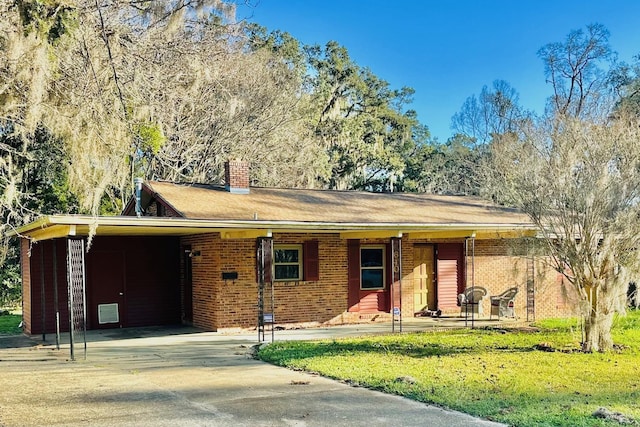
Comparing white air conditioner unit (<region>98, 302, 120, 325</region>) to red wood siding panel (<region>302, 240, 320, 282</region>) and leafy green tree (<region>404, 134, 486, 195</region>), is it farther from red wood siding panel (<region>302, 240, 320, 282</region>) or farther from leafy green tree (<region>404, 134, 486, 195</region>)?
leafy green tree (<region>404, 134, 486, 195</region>)

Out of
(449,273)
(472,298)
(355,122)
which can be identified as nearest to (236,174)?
(449,273)

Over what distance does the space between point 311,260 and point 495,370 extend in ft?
21.3

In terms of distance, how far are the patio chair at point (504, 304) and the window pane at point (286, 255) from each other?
5134 millimetres

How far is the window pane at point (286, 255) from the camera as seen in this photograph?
46.7ft

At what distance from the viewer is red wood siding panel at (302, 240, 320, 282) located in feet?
47.2

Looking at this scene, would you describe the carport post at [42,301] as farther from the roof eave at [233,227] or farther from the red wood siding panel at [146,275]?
the red wood siding panel at [146,275]

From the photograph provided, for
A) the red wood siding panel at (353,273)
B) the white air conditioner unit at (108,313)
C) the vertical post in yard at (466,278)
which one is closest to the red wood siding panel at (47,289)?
the white air conditioner unit at (108,313)

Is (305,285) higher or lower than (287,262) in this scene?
lower

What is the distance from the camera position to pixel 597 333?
10383 millimetres

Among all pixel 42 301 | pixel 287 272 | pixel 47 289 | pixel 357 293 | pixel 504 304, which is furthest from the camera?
pixel 504 304

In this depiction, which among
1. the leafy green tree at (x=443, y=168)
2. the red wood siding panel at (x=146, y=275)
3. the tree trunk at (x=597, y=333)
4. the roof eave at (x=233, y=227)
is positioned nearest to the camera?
the roof eave at (x=233, y=227)

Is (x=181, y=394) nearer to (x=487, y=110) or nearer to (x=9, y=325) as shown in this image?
(x=9, y=325)

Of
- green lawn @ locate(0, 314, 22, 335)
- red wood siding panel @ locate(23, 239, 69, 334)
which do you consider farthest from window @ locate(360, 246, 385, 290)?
green lawn @ locate(0, 314, 22, 335)

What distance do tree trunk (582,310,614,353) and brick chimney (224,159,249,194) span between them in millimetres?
8517
